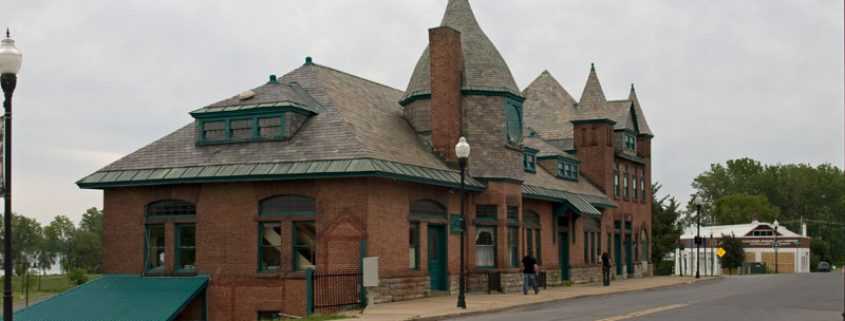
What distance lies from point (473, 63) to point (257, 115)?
27.7 ft

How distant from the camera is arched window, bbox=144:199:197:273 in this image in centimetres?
3231

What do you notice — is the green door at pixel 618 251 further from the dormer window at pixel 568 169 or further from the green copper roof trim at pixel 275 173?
the green copper roof trim at pixel 275 173

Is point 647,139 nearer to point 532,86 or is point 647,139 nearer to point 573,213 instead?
point 532,86

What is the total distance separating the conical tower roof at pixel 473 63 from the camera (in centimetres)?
3603

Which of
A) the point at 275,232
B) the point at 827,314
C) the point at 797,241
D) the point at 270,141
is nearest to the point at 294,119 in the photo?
the point at 270,141

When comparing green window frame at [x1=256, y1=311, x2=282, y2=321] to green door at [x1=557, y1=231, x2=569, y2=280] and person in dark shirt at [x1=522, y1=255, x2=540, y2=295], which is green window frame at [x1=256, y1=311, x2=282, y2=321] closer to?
person in dark shirt at [x1=522, y1=255, x2=540, y2=295]

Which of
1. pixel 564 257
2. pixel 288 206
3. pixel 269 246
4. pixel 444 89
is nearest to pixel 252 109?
pixel 288 206

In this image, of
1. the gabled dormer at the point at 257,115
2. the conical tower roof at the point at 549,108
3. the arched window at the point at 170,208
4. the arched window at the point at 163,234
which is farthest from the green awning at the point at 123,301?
the conical tower roof at the point at 549,108

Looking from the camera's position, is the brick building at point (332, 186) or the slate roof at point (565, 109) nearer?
the brick building at point (332, 186)

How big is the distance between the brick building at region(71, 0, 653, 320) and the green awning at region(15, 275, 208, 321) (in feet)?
2.26

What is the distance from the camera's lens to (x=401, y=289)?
102 ft

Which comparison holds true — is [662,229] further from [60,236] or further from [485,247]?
[60,236]

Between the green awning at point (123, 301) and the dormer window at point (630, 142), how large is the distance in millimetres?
32757

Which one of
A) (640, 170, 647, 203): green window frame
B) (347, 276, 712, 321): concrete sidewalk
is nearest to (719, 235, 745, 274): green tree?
(640, 170, 647, 203): green window frame
